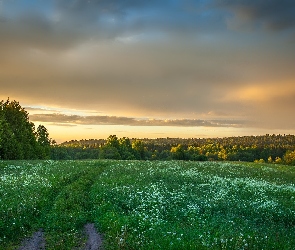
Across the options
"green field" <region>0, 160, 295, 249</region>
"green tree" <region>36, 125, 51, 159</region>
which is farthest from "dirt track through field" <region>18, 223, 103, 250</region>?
"green tree" <region>36, 125, 51, 159</region>

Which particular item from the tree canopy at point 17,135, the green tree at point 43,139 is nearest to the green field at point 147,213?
the tree canopy at point 17,135

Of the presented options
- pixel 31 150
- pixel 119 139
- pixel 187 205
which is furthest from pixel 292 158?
pixel 187 205

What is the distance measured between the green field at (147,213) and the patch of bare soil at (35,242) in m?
0.26

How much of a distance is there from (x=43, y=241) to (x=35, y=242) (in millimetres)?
314

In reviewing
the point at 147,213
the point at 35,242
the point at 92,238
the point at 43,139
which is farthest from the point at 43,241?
the point at 43,139

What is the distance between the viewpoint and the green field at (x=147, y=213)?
1238 cm

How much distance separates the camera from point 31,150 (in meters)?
67.8

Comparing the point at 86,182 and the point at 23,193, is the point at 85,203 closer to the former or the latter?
the point at 23,193

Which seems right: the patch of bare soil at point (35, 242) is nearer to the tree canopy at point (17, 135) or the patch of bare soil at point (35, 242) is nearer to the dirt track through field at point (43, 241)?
the dirt track through field at point (43, 241)

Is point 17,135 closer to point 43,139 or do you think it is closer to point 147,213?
point 43,139

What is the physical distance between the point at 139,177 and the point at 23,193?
10.8 m

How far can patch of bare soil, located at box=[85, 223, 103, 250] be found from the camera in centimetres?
1203

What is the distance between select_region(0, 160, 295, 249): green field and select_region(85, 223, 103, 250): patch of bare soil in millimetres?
295

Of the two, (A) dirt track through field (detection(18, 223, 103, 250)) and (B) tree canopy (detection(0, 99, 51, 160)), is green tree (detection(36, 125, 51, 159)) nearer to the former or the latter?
(B) tree canopy (detection(0, 99, 51, 160))
